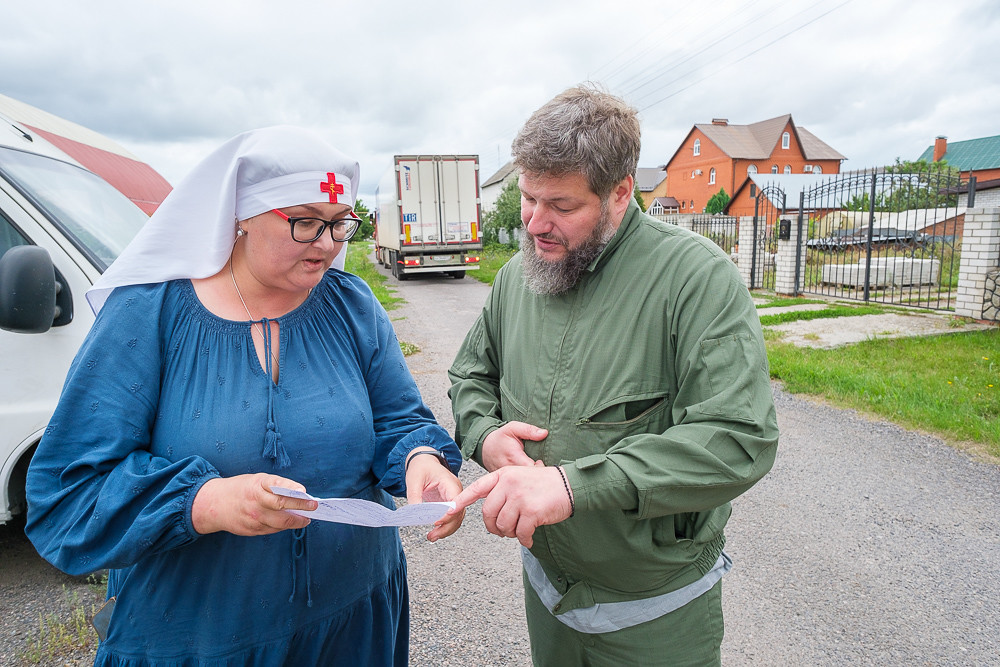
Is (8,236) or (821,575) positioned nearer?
(8,236)

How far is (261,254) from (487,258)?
2801 cm

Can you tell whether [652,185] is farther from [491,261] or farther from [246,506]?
[246,506]

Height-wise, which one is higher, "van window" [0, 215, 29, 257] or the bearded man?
"van window" [0, 215, 29, 257]

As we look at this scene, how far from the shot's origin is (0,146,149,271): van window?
327cm

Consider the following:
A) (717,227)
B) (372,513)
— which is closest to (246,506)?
(372,513)

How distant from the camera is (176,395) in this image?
166 cm

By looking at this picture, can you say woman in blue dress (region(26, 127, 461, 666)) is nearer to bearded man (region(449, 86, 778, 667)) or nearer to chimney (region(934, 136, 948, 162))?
bearded man (region(449, 86, 778, 667))

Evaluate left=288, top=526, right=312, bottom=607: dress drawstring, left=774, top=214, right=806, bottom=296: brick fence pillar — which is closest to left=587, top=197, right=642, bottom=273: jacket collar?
left=288, top=526, right=312, bottom=607: dress drawstring

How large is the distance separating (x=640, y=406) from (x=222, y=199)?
1.22 meters

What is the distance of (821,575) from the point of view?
359 centimetres

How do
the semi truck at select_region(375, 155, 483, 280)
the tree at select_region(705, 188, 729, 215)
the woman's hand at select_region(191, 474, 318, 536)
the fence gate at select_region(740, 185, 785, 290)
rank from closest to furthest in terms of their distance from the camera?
the woman's hand at select_region(191, 474, 318, 536) < the fence gate at select_region(740, 185, 785, 290) < the semi truck at select_region(375, 155, 483, 280) < the tree at select_region(705, 188, 729, 215)

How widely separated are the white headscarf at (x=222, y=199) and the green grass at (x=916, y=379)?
5.73 m

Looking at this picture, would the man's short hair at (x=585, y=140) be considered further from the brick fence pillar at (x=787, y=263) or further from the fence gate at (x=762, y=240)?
the fence gate at (x=762, y=240)

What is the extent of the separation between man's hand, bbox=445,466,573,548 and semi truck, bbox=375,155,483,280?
62.5ft
